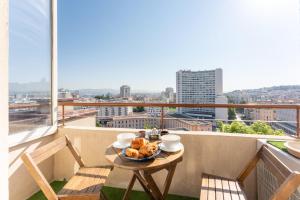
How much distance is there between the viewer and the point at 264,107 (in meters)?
2.28

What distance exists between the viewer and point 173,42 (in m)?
9.32

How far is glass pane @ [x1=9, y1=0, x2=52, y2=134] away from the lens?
2.13 metres

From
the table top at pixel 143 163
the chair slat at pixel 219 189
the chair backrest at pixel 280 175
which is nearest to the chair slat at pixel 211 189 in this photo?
the chair slat at pixel 219 189

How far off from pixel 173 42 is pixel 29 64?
7.79 m

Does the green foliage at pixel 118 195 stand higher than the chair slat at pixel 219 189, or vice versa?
the chair slat at pixel 219 189

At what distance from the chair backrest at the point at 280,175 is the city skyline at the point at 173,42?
321cm

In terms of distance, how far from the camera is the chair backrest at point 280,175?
46.2 inches

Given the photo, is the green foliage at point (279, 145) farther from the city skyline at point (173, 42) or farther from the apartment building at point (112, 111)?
the city skyline at point (173, 42)

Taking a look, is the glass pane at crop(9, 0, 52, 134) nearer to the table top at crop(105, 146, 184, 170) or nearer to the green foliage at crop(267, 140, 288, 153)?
the table top at crop(105, 146, 184, 170)

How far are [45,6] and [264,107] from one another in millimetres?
3116

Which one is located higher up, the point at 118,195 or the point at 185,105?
the point at 185,105

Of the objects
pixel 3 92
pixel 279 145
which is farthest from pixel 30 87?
pixel 279 145

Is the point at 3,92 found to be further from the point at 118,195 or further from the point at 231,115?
the point at 231,115

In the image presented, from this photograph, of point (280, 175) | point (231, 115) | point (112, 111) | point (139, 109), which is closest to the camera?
point (280, 175)
